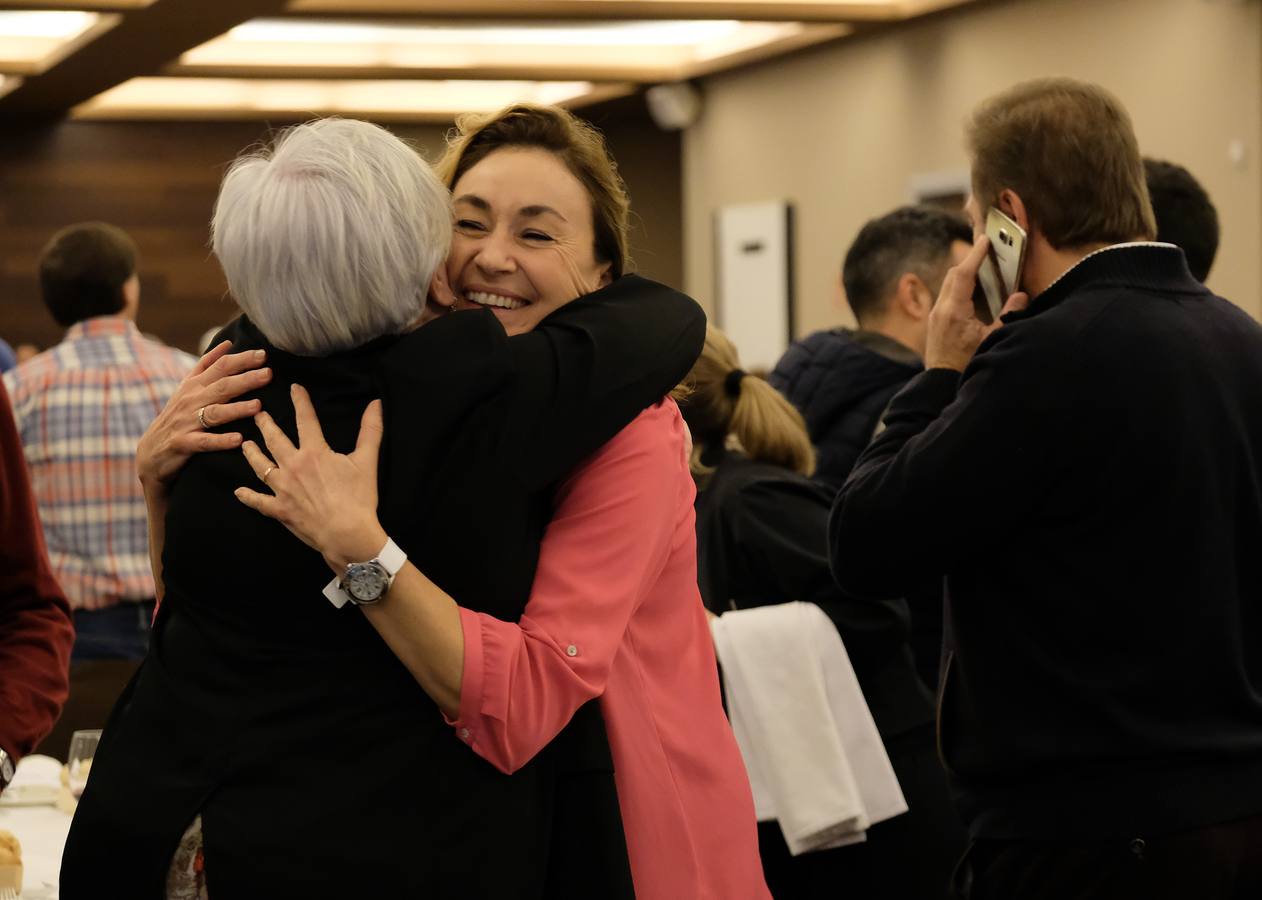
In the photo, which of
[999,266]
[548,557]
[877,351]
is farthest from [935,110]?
[548,557]

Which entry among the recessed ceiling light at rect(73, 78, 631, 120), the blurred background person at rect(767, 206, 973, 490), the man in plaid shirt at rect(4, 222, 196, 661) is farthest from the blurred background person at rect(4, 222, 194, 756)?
the recessed ceiling light at rect(73, 78, 631, 120)

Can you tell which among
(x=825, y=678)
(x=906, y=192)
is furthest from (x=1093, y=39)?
(x=825, y=678)

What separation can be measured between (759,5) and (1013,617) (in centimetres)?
731

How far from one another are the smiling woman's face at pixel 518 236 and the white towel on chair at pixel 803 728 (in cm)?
126

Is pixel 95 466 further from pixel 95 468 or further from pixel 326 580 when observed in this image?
pixel 326 580

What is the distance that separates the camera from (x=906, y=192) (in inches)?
374

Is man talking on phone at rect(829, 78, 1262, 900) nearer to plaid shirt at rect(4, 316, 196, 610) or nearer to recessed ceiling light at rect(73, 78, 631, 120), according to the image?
plaid shirt at rect(4, 316, 196, 610)

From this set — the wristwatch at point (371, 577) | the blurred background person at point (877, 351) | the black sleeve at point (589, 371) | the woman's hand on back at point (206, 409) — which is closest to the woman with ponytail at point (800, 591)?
the blurred background person at point (877, 351)

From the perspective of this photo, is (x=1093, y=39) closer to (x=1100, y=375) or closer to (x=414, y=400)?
(x=1100, y=375)

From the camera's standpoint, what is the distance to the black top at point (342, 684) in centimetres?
150

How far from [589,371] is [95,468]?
140 inches

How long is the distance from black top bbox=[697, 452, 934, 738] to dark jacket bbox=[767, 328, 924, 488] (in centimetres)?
41

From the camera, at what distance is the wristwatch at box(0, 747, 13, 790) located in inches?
81.0

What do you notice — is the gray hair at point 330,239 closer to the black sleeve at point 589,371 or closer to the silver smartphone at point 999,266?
the black sleeve at point 589,371
